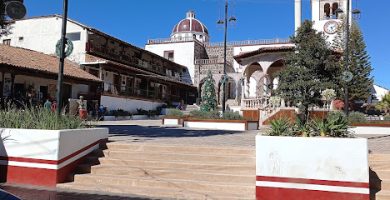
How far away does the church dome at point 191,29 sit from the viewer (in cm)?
6931

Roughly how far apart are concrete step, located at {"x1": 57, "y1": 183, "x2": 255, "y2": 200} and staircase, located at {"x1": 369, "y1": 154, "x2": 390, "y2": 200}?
2144 millimetres

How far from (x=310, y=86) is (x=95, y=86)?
18.3m

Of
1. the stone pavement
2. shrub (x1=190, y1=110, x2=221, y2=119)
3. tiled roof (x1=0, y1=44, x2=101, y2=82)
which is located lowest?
the stone pavement

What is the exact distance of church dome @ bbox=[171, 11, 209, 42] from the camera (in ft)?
227

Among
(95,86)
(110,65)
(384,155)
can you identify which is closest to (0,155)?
(384,155)

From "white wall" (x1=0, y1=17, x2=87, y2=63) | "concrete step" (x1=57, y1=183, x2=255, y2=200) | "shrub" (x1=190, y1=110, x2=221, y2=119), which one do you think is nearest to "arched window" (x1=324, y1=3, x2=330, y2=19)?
"white wall" (x1=0, y1=17, x2=87, y2=63)

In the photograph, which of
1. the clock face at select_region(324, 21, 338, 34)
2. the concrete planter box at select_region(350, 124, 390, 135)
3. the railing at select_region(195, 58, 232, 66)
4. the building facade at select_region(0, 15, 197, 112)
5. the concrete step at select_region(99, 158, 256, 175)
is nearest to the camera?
the concrete step at select_region(99, 158, 256, 175)

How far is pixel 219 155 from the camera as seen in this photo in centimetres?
826

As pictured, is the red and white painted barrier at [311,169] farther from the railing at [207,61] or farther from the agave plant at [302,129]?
the railing at [207,61]

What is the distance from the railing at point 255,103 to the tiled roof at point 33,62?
11707 mm

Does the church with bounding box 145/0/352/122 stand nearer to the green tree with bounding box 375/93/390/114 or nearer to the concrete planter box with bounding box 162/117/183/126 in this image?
the green tree with bounding box 375/93/390/114

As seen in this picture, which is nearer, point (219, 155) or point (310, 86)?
point (219, 155)

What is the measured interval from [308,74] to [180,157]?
43.0ft

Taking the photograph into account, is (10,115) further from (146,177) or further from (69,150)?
(146,177)
